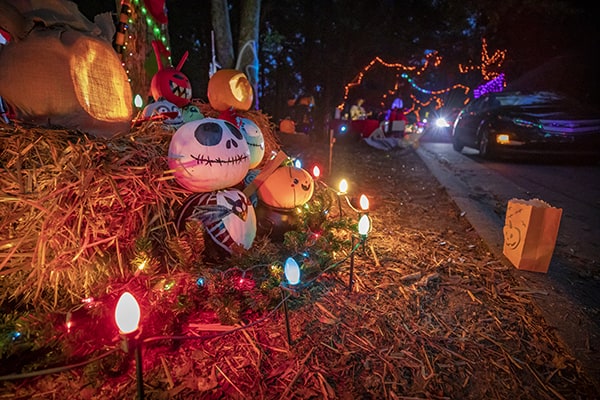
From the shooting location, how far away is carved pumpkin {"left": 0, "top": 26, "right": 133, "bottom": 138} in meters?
2.40

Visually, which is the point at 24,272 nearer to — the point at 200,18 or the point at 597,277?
the point at 597,277

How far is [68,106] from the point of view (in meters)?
2.53

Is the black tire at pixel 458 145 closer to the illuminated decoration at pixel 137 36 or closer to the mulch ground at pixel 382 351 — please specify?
the mulch ground at pixel 382 351

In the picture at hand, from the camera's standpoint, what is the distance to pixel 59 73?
247cm

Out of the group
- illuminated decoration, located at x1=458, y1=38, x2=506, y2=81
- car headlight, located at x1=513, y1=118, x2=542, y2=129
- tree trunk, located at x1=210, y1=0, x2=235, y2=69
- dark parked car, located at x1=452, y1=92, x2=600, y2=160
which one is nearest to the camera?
tree trunk, located at x1=210, y1=0, x2=235, y2=69

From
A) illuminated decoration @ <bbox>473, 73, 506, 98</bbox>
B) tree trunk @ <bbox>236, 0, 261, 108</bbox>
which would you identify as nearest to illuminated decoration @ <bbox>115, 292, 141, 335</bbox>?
tree trunk @ <bbox>236, 0, 261, 108</bbox>

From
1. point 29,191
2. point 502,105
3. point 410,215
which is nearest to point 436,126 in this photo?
point 502,105

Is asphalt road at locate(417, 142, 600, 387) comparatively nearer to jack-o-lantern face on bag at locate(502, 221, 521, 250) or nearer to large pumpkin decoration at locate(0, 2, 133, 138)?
jack-o-lantern face on bag at locate(502, 221, 521, 250)

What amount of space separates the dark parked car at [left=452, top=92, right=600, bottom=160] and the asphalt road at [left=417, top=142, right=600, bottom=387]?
1.38ft

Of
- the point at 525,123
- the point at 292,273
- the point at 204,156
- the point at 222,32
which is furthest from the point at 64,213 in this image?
the point at 525,123

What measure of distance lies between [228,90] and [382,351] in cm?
267

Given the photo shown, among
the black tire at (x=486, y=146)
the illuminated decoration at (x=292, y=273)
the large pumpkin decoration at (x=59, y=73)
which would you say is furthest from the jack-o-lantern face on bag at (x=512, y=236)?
the black tire at (x=486, y=146)

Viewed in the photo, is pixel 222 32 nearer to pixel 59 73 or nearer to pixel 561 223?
pixel 59 73

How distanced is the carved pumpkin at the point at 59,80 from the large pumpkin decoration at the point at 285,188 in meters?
1.41
